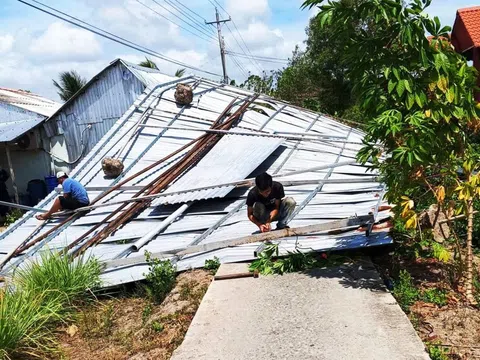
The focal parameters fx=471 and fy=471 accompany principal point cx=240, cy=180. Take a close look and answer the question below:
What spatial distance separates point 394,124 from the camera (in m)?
3.61

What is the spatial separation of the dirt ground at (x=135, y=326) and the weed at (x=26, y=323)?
22 cm

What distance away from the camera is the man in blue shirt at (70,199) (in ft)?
26.1

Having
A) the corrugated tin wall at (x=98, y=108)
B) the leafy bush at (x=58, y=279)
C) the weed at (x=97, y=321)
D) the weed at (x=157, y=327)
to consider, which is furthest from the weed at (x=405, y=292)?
the corrugated tin wall at (x=98, y=108)

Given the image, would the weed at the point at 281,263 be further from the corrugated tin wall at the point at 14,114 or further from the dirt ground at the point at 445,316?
the corrugated tin wall at the point at 14,114

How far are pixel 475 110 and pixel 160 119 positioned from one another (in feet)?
27.2

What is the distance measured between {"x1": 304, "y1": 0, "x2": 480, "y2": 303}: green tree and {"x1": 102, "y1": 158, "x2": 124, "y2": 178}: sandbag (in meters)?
6.00

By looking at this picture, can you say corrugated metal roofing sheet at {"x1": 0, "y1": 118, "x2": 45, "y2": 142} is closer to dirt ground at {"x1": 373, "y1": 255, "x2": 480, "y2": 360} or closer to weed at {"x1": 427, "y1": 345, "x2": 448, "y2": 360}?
dirt ground at {"x1": 373, "y1": 255, "x2": 480, "y2": 360}

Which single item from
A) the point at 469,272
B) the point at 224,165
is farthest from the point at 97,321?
the point at 224,165

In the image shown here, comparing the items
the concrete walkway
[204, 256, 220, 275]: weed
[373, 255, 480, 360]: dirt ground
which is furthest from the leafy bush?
[373, 255, 480, 360]: dirt ground

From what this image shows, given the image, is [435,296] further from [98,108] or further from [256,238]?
[98,108]

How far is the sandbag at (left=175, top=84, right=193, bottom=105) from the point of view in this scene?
38.8 feet

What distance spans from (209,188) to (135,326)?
3079mm

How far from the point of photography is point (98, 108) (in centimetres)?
1437

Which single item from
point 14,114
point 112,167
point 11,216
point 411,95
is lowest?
point 11,216
